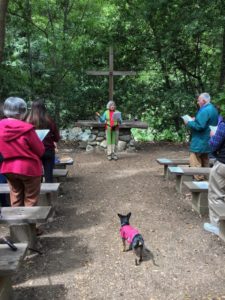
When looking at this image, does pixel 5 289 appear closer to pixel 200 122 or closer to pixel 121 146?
pixel 200 122

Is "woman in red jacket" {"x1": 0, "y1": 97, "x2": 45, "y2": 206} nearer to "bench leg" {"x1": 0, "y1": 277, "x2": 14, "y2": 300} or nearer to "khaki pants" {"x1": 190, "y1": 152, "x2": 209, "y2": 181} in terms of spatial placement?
"bench leg" {"x1": 0, "y1": 277, "x2": 14, "y2": 300}

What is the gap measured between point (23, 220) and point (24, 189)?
27.3 inches

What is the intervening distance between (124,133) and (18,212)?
8.25 meters

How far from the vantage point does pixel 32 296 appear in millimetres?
3947

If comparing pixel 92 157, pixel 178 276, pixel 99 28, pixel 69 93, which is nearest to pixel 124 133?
pixel 92 157

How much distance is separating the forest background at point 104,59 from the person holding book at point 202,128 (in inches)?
254

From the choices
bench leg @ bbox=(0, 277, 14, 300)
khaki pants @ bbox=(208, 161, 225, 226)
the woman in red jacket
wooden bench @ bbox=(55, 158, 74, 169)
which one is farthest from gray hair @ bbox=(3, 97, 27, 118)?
wooden bench @ bbox=(55, 158, 74, 169)

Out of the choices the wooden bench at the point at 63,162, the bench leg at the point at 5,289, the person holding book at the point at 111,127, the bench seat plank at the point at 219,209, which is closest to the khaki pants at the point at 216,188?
the bench seat plank at the point at 219,209

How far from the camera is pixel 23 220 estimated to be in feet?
15.2

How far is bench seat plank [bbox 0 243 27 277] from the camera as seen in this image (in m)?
3.37

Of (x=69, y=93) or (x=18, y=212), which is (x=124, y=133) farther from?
(x=18, y=212)

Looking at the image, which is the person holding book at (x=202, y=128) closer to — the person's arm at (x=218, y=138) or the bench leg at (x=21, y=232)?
the person's arm at (x=218, y=138)

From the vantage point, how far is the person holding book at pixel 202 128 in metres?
7.55

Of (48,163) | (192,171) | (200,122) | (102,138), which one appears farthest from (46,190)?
(102,138)
